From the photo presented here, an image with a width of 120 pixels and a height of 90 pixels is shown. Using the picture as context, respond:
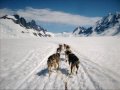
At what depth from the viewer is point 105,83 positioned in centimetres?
1056

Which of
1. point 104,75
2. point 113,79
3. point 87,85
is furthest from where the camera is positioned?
point 104,75

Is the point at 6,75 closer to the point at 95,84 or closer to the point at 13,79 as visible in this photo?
the point at 13,79

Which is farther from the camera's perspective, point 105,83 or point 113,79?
point 113,79

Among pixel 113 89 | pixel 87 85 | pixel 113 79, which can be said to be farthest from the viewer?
pixel 113 79

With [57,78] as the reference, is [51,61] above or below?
above

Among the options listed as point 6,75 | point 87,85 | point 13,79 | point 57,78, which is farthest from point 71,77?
point 6,75

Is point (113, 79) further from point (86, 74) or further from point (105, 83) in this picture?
point (86, 74)

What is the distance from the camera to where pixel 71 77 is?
11.8 meters

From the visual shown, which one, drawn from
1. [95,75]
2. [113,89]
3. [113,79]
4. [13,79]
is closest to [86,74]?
[95,75]

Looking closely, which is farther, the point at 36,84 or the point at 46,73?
the point at 46,73

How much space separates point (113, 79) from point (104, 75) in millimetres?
977

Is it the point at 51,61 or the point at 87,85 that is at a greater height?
the point at 51,61

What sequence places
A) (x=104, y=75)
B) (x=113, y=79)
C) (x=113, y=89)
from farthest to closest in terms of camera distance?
(x=104, y=75)
(x=113, y=79)
(x=113, y=89)

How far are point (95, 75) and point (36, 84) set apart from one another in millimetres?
3907
